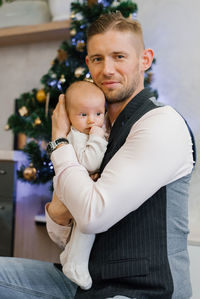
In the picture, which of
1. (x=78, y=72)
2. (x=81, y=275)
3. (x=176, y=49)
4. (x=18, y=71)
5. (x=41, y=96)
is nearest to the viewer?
(x=81, y=275)

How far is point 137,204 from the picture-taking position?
89 centimetres

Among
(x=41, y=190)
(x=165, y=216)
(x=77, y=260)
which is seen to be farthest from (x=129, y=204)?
(x=41, y=190)

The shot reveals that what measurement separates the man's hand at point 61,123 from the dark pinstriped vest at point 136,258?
354mm

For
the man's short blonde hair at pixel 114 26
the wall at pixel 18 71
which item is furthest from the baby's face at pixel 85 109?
the wall at pixel 18 71

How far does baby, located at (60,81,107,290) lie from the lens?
1.00 meters

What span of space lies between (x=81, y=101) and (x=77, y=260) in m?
0.50

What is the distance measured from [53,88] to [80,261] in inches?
61.0

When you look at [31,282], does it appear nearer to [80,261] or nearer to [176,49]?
[80,261]

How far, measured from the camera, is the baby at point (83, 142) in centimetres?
100

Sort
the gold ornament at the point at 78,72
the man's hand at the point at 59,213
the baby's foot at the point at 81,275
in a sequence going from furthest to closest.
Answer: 1. the gold ornament at the point at 78,72
2. the man's hand at the point at 59,213
3. the baby's foot at the point at 81,275

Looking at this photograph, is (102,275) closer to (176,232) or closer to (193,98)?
(176,232)

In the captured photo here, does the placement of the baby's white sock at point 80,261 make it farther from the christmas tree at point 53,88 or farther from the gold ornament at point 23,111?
the gold ornament at point 23,111

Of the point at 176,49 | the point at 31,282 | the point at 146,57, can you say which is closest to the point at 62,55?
the point at 176,49

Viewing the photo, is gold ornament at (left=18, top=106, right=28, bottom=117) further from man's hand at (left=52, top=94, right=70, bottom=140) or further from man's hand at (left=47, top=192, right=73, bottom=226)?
man's hand at (left=47, top=192, right=73, bottom=226)
